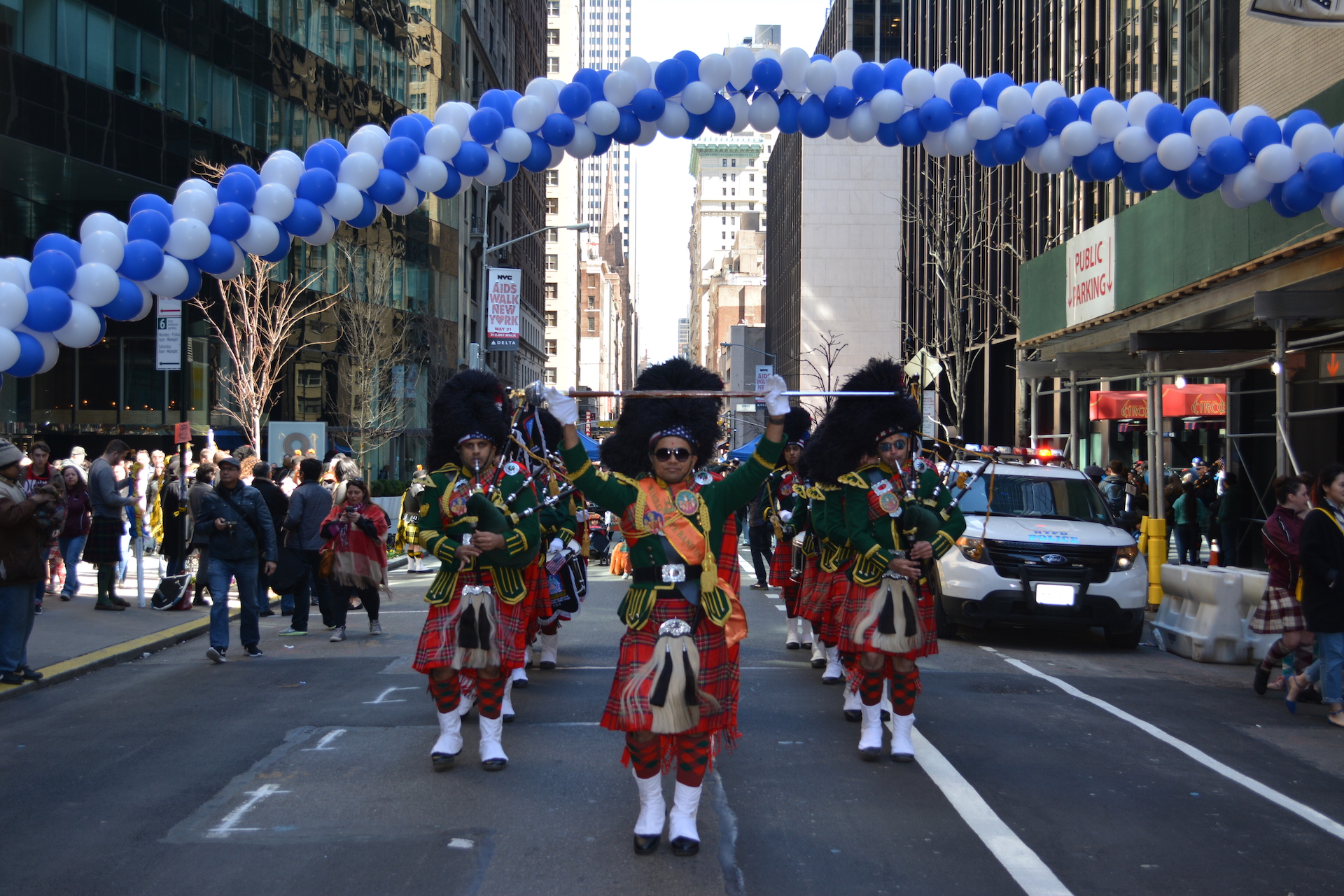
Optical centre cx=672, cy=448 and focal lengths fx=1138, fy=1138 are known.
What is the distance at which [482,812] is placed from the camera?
5512 millimetres

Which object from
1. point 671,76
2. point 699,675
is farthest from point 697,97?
point 699,675

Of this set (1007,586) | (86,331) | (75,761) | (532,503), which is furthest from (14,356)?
(1007,586)

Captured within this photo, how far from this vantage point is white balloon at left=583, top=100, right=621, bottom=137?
8.71 metres

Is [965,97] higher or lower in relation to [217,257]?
higher

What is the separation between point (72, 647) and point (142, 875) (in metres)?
6.65

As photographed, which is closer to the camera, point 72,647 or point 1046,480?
point 72,647

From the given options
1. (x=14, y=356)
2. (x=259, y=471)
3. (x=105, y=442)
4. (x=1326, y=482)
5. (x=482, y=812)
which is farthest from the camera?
(x=105, y=442)

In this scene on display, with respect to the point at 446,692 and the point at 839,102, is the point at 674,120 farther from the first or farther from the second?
the point at 446,692

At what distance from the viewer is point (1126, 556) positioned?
1070 cm

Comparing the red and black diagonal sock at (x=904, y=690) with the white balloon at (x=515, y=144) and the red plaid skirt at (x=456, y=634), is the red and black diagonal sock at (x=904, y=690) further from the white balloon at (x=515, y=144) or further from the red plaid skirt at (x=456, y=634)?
the white balloon at (x=515, y=144)

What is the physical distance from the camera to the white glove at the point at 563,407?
5.13 m

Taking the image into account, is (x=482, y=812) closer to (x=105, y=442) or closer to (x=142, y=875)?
(x=142, y=875)

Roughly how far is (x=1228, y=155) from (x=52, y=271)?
8.17 meters

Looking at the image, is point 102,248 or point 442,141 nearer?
point 102,248
